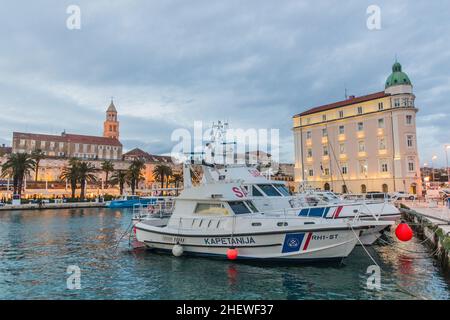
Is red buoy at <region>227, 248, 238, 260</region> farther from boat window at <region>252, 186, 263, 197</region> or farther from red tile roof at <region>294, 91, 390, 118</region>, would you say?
red tile roof at <region>294, 91, 390, 118</region>

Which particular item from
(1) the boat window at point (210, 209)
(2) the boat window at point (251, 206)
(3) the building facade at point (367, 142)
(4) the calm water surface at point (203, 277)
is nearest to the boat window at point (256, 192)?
(2) the boat window at point (251, 206)

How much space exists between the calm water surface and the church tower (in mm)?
150816

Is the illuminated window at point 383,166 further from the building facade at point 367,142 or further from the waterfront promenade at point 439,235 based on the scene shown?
the waterfront promenade at point 439,235

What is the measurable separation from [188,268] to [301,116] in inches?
2740

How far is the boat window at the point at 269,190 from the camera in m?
20.0

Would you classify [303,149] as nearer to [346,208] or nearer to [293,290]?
[346,208]

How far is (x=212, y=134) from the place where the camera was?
21.4m

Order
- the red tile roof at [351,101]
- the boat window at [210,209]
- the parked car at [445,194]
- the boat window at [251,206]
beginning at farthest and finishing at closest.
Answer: the red tile roof at [351,101] < the parked car at [445,194] < the boat window at [251,206] < the boat window at [210,209]

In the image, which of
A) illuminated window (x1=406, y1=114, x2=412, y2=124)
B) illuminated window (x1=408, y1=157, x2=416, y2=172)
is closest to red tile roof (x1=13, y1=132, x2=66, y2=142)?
illuminated window (x1=406, y1=114, x2=412, y2=124)

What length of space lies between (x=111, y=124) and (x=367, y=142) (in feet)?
424

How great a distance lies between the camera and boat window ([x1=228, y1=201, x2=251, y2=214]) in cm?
1767

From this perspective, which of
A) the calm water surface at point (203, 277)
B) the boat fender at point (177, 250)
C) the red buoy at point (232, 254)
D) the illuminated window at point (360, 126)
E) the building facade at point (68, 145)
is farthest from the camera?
the building facade at point (68, 145)

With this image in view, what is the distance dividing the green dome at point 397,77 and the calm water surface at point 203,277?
53502 millimetres
